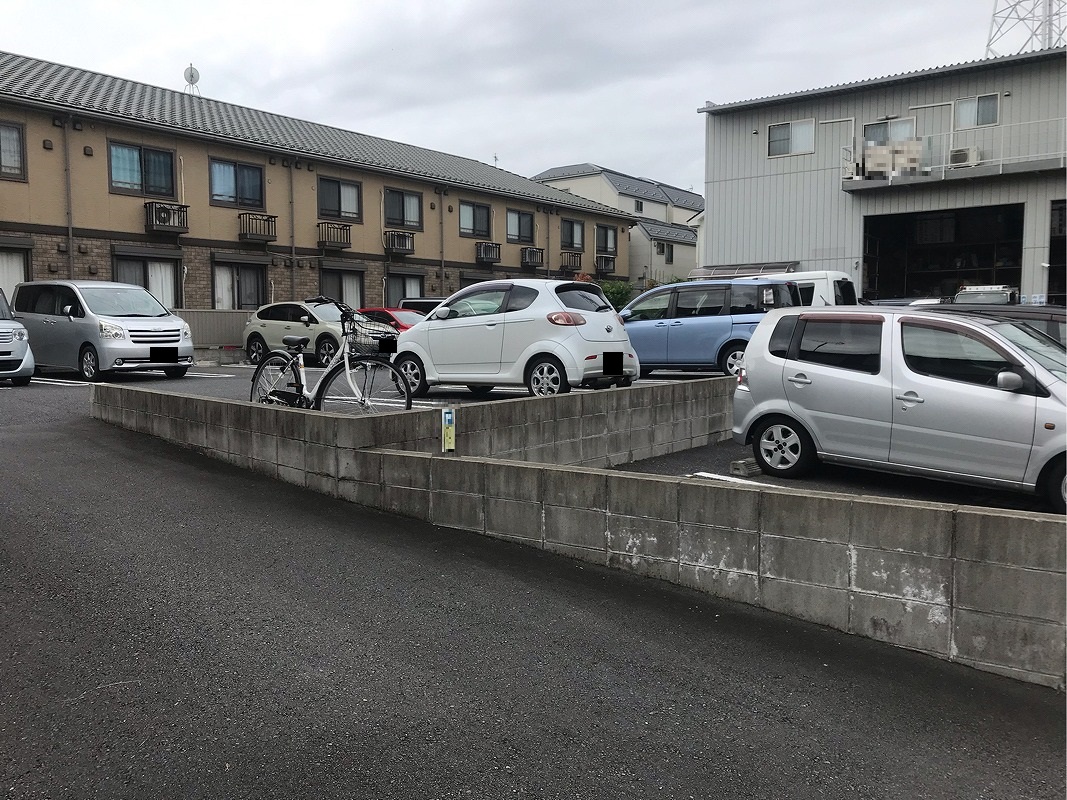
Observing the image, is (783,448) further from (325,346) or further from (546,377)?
(325,346)

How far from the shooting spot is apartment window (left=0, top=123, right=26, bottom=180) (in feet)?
64.1

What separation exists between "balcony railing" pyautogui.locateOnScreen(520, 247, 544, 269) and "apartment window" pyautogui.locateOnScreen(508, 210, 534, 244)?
1.62 feet

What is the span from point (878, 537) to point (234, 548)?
3605 millimetres

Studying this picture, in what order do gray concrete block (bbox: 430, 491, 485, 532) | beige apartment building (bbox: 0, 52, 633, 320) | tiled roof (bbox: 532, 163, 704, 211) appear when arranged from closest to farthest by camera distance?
1. gray concrete block (bbox: 430, 491, 485, 532)
2. beige apartment building (bbox: 0, 52, 633, 320)
3. tiled roof (bbox: 532, 163, 704, 211)

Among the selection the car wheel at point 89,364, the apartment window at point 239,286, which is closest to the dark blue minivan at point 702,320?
the car wheel at point 89,364

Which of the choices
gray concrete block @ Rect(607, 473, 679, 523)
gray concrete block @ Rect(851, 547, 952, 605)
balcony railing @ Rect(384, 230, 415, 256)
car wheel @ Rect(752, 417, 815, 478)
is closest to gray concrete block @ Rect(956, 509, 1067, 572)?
gray concrete block @ Rect(851, 547, 952, 605)

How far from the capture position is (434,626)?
4.09 m

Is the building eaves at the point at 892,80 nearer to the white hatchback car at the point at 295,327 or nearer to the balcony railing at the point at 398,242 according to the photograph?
the balcony railing at the point at 398,242

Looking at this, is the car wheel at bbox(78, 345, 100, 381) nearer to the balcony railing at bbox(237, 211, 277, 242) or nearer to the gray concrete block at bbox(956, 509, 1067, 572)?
the balcony railing at bbox(237, 211, 277, 242)

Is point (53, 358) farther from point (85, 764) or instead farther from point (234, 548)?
point (85, 764)

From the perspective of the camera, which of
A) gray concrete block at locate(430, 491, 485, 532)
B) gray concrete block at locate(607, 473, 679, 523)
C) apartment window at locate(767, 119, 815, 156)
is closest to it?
gray concrete block at locate(607, 473, 679, 523)

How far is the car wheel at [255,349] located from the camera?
19972mm

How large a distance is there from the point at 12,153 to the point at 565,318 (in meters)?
16.6

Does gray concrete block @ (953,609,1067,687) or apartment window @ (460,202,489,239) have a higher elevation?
apartment window @ (460,202,489,239)
